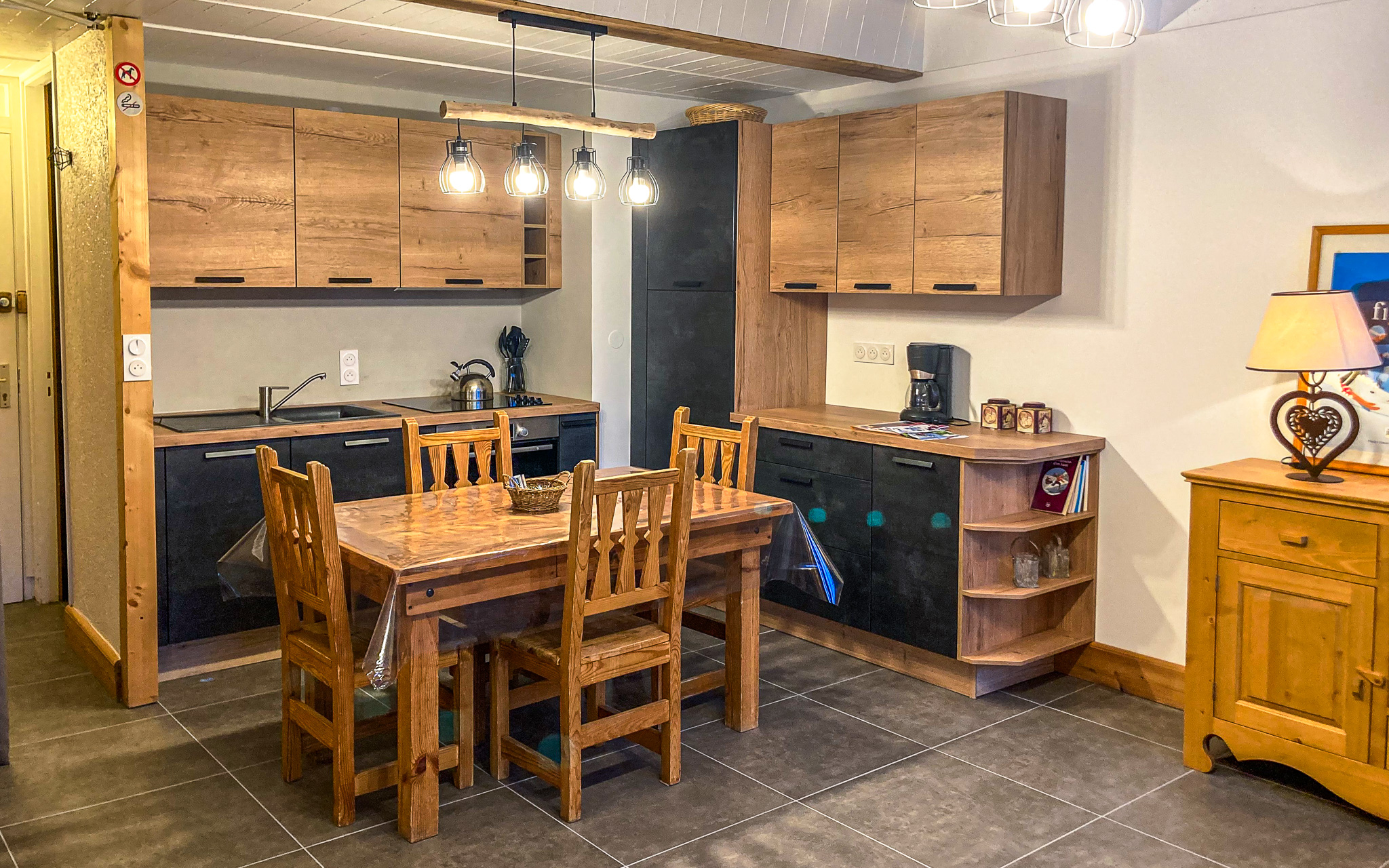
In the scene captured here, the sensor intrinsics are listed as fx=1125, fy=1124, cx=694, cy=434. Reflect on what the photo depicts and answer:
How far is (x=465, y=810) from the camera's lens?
10.3 ft

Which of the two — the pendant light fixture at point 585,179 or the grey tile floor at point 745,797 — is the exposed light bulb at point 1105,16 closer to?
the pendant light fixture at point 585,179

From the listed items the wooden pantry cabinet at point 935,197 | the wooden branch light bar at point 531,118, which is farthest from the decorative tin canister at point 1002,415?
the wooden branch light bar at point 531,118

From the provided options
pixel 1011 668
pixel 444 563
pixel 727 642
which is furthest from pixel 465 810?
pixel 1011 668

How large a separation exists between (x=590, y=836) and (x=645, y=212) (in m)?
3.13

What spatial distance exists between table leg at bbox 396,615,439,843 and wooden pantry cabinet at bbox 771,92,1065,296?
2378 millimetres

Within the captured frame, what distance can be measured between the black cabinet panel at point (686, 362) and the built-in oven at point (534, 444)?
48 cm

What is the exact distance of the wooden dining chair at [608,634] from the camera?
3027mm

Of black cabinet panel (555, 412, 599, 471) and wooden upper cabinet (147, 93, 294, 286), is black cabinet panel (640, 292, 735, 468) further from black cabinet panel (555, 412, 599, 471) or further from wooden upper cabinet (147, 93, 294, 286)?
wooden upper cabinet (147, 93, 294, 286)

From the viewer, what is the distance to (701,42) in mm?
3988

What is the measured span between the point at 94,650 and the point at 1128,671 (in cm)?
386

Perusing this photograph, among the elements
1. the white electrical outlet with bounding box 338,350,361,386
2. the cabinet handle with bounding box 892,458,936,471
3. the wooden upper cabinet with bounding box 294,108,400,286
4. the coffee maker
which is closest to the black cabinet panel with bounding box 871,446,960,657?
the cabinet handle with bounding box 892,458,936,471

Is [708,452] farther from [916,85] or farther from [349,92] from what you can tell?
[349,92]

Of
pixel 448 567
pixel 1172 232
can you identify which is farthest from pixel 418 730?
pixel 1172 232

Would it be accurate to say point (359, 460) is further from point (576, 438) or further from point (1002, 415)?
point (1002, 415)
